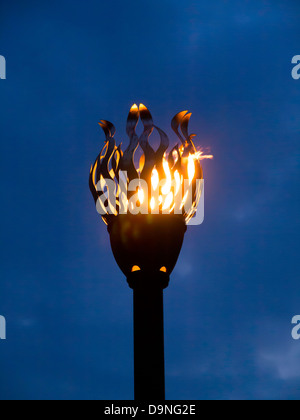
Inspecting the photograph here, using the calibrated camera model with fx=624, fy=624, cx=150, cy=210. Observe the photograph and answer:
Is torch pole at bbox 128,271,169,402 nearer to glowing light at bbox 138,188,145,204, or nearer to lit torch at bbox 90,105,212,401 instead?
lit torch at bbox 90,105,212,401

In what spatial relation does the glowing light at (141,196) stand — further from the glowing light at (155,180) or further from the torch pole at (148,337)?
the torch pole at (148,337)

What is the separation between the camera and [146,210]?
511 inches

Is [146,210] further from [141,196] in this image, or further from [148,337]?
[148,337]

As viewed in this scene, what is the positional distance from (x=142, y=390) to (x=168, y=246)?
2.92 m

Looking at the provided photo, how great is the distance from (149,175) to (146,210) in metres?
0.73

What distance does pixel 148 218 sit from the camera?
1294 centimetres

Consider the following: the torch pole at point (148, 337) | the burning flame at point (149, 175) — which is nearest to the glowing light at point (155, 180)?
the burning flame at point (149, 175)

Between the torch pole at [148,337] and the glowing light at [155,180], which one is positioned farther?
the glowing light at [155,180]

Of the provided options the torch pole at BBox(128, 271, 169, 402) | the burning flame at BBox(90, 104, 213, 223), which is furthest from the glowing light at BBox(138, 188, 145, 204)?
the torch pole at BBox(128, 271, 169, 402)

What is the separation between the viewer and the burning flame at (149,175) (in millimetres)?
12914

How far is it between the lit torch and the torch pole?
0.02 m

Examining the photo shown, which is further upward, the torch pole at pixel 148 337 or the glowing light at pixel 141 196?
the glowing light at pixel 141 196

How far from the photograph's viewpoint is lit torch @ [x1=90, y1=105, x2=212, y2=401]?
41.9ft
